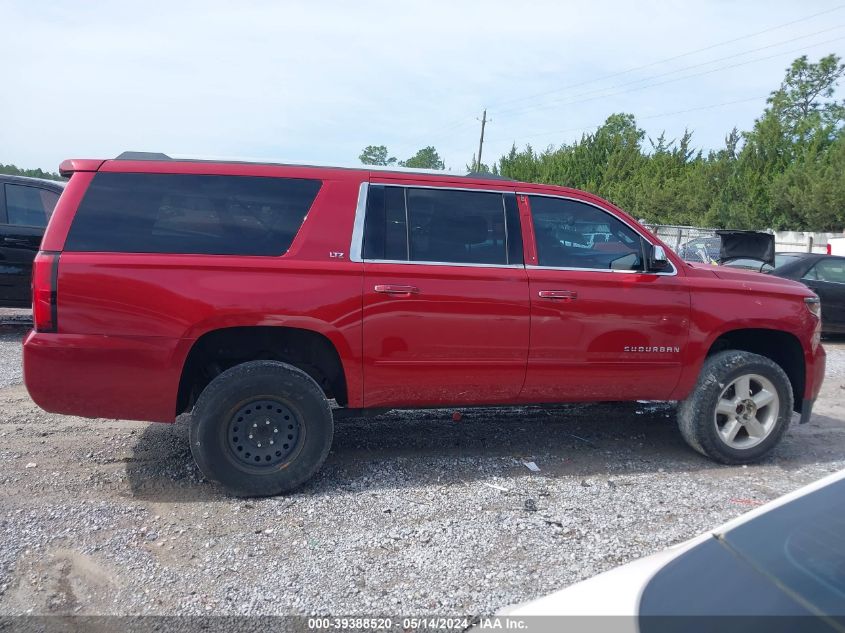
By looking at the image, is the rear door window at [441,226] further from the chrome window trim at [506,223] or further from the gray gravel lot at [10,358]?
the gray gravel lot at [10,358]

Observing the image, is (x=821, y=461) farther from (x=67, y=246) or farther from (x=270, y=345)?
(x=67, y=246)

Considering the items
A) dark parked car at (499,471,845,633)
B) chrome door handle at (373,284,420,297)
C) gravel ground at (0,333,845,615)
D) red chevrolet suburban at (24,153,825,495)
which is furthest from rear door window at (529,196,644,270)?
dark parked car at (499,471,845,633)

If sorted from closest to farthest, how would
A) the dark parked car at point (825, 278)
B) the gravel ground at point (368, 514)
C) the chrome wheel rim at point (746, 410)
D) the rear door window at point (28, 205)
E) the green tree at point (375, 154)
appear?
the gravel ground at point (368, 514) → the chrome wheel rim at point (746, 410) → the rear door window at point (28, 205) → the dark parked car at point (825, 278) → the green tree at point (375, 154)

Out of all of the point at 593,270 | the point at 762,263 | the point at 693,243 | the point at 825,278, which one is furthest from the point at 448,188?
the point at 693,243

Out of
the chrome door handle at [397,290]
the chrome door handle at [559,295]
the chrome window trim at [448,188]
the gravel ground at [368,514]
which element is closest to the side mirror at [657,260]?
the chrome door handle at [559,295]

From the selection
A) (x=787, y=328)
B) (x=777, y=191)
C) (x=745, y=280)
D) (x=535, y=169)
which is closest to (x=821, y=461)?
(x=787, y=328)

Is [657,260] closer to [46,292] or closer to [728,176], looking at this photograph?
[46,292]

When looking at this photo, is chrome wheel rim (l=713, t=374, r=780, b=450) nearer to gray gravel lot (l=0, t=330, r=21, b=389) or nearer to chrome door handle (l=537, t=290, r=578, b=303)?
chrome door handle (l=537, t=290, r=578, b=303)

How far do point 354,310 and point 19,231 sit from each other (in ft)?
20.8

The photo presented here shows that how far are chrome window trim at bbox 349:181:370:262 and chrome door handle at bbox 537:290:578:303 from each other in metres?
1.21

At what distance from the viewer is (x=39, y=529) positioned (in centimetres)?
366

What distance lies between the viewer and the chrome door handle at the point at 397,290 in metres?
4.24

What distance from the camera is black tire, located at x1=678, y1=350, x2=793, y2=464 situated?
4.86 metres

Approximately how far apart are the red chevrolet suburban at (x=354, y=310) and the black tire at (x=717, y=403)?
12 mm
